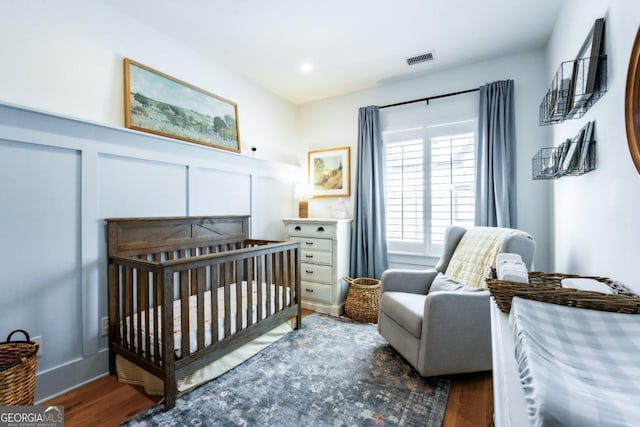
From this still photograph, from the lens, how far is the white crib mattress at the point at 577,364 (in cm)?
41

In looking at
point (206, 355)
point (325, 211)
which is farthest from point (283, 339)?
point (325, 211)

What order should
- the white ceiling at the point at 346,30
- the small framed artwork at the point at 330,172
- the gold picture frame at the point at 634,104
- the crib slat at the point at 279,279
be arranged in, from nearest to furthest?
the gold picture frame at the point at 634,104, the white ceiling at the point at 346,30, the crib slat at the point at 279,279, the small framed artwork at the point at 330,172

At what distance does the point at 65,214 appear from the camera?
5.74ft

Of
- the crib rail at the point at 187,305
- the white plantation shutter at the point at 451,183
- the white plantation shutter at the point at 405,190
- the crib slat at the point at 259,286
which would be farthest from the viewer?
the white plantation shutter at the point at 405,190

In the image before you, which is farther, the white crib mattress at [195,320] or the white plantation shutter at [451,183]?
the white plantation shutter at [451,183]

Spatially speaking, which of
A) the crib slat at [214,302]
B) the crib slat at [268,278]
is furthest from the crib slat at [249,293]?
the crib slat at [214,302]

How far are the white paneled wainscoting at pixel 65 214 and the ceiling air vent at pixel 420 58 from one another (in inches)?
93.5

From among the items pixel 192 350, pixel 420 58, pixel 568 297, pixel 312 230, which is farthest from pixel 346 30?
pixel 192 350

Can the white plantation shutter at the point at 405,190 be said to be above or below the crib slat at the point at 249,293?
above

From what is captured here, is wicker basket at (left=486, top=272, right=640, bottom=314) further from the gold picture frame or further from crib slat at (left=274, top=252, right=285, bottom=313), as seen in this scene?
crib slat at (left=274, top=252, right=285, bottom=313)

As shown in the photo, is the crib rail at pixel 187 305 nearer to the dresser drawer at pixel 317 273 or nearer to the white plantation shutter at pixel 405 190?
the dresser drawer at pixel 317 273

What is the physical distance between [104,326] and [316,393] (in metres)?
1.48

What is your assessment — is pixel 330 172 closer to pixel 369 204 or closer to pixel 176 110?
pixel 369 204

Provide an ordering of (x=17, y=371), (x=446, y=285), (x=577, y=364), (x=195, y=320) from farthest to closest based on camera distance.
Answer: (x=446, y=285) < (x=195, y=320) < (x=17, y=371) < (x=577, y=364)
